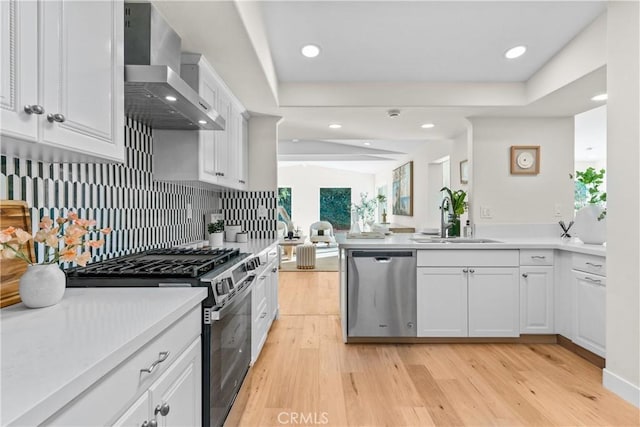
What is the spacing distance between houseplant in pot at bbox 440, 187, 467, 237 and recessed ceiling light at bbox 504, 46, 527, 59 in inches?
51.9

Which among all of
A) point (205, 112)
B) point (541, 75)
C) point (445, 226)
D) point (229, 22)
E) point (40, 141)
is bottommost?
point (445, 226)

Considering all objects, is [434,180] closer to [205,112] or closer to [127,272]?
[205,112]

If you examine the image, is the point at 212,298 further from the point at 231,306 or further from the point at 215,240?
the point at 215,240

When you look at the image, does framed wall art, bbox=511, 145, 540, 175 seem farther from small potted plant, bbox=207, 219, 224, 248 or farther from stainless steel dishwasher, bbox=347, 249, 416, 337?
small potted plant, bbox=207, 219, 224, 248

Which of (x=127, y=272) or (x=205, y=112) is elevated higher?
(x=205, y=112)

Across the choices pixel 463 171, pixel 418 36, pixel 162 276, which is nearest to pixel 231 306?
pixel 162 276

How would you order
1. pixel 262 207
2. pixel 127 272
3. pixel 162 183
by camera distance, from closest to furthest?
pixel 127 272, pixel 162 183, pixel 262 207

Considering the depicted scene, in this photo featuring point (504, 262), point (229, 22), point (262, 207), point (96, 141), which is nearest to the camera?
point (96, 141)

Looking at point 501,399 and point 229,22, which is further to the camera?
point 501,399

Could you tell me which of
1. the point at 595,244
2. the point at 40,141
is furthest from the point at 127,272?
the point at 595,244

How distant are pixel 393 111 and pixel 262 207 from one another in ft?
5.46

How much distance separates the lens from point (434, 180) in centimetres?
635

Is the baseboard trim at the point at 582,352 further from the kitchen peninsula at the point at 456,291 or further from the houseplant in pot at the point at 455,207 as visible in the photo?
the houseplant in pot at the point at 455,207

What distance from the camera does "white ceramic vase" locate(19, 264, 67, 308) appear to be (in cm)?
110
